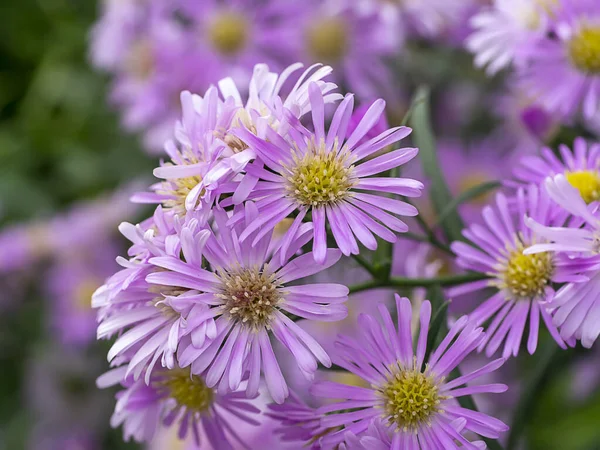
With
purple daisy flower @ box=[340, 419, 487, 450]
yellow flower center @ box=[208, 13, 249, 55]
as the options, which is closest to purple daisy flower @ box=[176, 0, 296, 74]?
yellow flower center @ box=[208, 13, 249, 55]

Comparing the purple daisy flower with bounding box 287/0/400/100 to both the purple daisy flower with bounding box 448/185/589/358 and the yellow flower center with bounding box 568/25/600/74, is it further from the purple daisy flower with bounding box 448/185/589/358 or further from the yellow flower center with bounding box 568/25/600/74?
the purple daisy flower with bounding box 448/185/589/358

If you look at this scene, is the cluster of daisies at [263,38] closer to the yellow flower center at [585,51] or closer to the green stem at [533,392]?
the yellow flower center at [585,51]

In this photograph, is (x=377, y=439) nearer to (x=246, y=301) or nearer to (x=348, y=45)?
(x=246, y=301)

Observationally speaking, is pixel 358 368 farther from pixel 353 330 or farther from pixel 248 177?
pixel 353 330

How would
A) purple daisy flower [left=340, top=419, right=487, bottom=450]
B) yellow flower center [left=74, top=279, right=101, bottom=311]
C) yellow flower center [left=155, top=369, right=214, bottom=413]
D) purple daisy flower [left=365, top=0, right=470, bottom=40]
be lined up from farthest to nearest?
yellow flower center [left=74, top=279, right=101, bottom=311]
purple daisy flower [left=365, top=0, right=470, bottom=40]
yellow flower center [left=155, top=369, right=214, bottom=413]
purple daisy flower [left=340, top=419, right=487, bottom=450]

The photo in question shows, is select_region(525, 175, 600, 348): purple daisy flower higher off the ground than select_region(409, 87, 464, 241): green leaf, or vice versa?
select_region(409, 87, 464, 241): green leaf

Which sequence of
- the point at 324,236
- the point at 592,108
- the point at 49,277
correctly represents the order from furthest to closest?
the point at 49,277, the point at 592,108, the point at 324,236

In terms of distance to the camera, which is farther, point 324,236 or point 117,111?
point 117,111

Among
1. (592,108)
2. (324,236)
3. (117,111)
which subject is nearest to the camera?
(324,236)

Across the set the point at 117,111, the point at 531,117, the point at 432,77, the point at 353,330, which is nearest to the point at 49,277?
the point at 117,111
